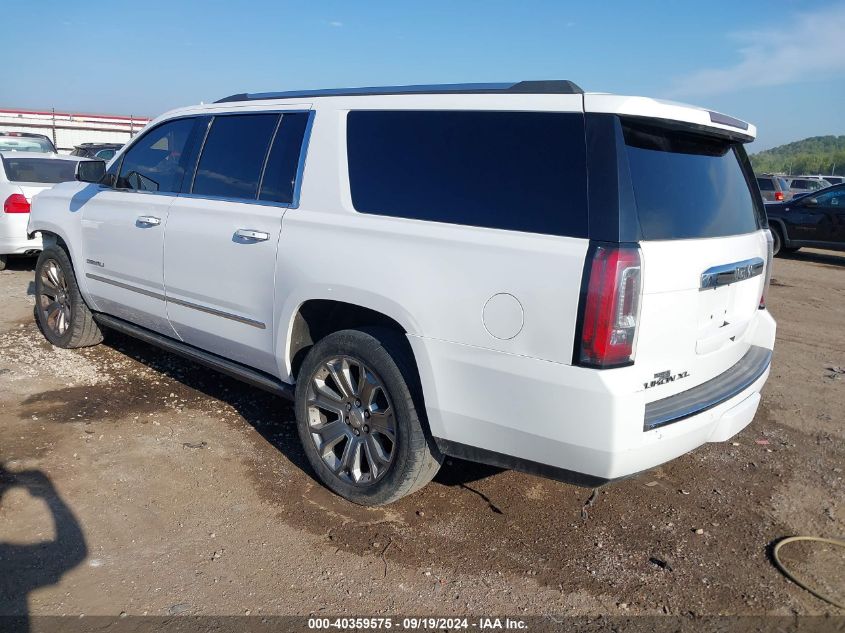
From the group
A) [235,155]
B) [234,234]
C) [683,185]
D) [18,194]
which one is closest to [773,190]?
[18,194]

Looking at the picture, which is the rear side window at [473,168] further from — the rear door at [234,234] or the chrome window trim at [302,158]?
the rear door at [234,234]

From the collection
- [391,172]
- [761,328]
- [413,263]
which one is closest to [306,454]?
[413,263]

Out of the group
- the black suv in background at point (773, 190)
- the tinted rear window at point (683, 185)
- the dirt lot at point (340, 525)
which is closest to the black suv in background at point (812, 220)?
the black suv in background at point (773, 190)

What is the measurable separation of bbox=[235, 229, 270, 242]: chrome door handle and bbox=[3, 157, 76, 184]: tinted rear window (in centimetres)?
661

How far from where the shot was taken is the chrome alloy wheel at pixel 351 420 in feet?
11.4

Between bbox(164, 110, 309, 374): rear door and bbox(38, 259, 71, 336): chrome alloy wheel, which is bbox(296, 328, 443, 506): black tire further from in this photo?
bbox(38, 259, 71, 336): chrome alloy wheel

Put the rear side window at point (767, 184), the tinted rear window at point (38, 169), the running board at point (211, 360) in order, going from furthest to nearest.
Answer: the rear side window at point (767, 184)
the tinted rear window at point (38, 169)
the running board at point (211, 360)

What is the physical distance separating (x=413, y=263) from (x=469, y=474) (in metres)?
1.51

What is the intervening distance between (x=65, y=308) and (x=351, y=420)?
350 centimetres

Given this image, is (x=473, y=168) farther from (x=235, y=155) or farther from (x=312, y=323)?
(x=235, y=155)

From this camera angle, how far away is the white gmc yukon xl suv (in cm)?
274

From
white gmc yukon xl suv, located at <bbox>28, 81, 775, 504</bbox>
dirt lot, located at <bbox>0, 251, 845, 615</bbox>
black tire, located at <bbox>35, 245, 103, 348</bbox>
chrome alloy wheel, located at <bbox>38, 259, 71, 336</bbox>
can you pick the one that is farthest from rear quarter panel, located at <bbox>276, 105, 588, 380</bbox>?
chrome alloy wheel, located at <bbox>38, 259, 71, 336</bbox>

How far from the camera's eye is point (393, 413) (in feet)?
11.0

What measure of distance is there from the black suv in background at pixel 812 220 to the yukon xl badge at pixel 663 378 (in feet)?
42.2
